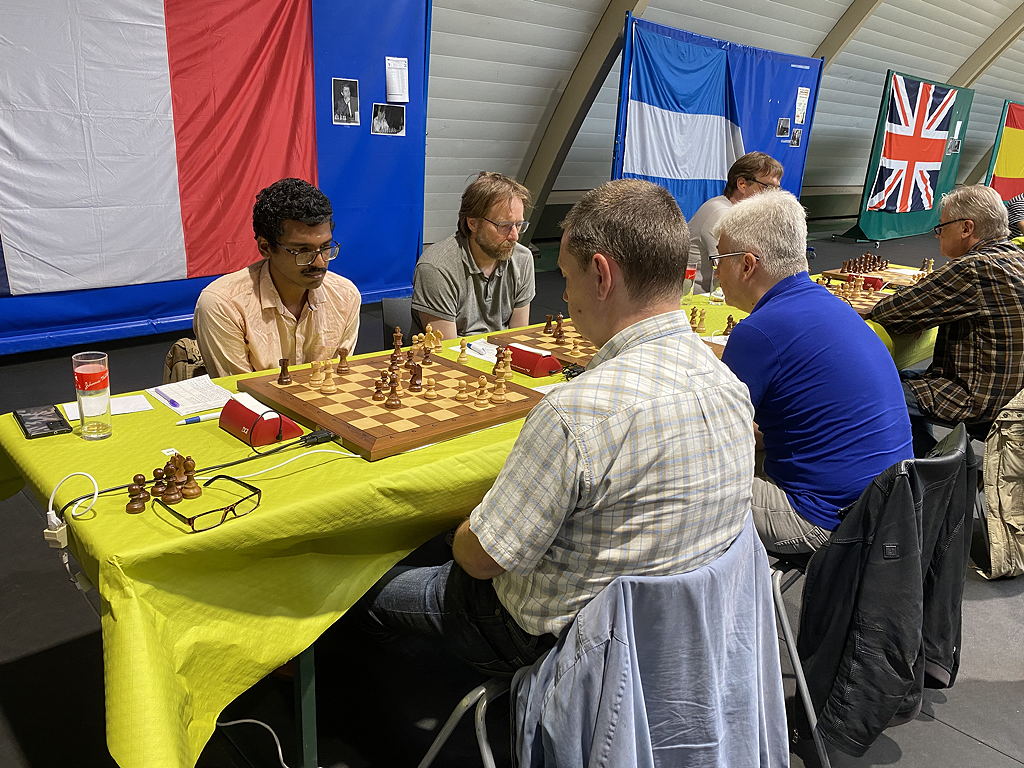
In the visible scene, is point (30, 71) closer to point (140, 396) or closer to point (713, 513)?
Result: point (140, 396)

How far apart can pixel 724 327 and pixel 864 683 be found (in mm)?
1687

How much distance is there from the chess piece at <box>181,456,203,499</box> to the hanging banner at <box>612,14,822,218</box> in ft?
18.3

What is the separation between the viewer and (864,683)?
5.89 feet

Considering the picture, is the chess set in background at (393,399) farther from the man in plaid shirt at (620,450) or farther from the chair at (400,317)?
the chair at (400,317)

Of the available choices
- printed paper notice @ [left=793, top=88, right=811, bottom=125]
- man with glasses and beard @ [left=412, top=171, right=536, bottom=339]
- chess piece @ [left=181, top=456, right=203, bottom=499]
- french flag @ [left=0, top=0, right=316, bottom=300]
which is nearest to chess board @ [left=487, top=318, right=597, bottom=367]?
man with glasses and beard @ [left=412, top=171, right=536, bottom=339]

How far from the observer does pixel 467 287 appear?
3.13 metres

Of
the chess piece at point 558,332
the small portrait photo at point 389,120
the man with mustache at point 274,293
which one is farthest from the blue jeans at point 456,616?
the small portrait photo at point 389,120

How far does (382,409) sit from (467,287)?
129 cm

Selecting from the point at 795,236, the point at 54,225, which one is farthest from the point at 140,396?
the point at 54,225

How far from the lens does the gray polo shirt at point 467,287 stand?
303 centimetres

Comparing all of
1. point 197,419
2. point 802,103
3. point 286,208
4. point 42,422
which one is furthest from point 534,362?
point 802,103

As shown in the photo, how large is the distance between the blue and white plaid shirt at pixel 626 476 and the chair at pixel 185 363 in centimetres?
156

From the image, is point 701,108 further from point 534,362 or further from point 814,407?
point 814,407

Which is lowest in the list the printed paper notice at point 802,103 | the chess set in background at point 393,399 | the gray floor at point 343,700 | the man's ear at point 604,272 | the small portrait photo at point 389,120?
the gray floor at point 343,700
